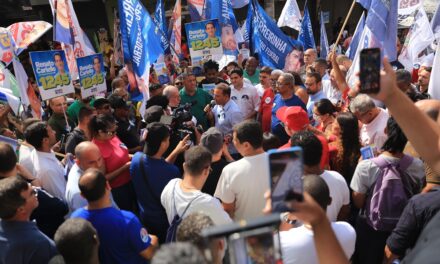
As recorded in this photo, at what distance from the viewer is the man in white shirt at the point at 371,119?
3.88m

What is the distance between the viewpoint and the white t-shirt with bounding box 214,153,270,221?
3.01 m

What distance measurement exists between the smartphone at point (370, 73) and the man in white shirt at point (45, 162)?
9.41ft

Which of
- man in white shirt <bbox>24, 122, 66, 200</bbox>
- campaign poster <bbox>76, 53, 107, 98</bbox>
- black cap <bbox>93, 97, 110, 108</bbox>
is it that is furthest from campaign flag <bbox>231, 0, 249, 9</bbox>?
man in white shirt <bbox>24, 122, 66, 200</bbox>

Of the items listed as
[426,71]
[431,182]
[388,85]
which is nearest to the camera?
[388,85]

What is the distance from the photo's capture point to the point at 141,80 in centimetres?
576

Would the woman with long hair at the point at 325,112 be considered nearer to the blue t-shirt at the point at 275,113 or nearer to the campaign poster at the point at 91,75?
the blue t-shirt at the point at 275,113

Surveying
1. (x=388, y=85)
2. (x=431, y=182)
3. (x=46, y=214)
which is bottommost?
(x=46, y=214)

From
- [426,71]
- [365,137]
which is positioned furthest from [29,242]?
[426,71]

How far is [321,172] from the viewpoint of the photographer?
2.96 m

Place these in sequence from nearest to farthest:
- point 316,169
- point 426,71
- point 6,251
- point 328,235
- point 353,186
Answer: point 328,235
point 6,251
point 316,169
point 353,186
point 426,71

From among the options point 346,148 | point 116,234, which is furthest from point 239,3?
point 116,234

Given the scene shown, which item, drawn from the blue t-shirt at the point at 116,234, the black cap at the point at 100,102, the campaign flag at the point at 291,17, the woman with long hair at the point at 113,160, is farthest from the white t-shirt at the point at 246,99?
the campaign flag at the point at 291,17

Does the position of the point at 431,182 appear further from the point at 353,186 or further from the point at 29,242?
the point at 29,242

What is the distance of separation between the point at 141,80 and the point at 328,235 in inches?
187
